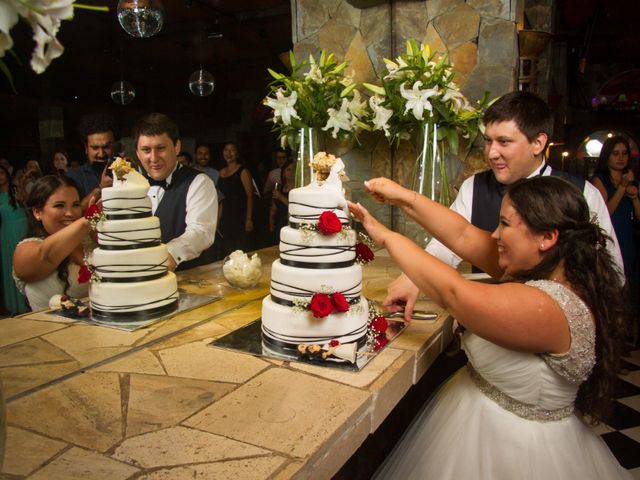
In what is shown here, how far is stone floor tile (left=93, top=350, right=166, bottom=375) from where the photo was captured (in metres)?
1.74

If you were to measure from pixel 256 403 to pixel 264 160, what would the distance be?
4314 millimetres

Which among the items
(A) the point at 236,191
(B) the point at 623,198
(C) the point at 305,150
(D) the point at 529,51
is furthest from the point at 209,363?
(B) the point at 623,198

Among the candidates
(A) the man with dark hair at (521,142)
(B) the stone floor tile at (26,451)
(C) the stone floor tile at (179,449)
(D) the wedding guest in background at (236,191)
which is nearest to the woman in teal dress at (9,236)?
(B) the stone floor tile at (26,451)

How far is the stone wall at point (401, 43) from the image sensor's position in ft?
11.8

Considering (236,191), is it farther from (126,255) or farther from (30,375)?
(30,375)

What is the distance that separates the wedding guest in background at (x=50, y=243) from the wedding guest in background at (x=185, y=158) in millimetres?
1178

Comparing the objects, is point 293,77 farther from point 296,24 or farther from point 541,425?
point 541,425

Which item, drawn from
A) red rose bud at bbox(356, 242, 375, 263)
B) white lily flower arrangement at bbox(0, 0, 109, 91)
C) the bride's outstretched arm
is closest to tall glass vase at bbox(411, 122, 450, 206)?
the bride's outstretched arm

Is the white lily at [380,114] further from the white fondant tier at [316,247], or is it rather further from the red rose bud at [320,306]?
the red rose bud at [320,306]

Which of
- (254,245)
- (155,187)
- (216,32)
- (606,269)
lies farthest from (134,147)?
(216,32)

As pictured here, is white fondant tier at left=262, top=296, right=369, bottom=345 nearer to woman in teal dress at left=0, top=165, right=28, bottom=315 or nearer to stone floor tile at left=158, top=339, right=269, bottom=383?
stone floor tile at left=158, top=339, right=269, bottom=383

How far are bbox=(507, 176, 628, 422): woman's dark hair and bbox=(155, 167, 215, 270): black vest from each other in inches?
88.2

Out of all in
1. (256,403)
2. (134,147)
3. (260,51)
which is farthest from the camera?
(260,51)

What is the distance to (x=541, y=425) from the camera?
189 centimetres
